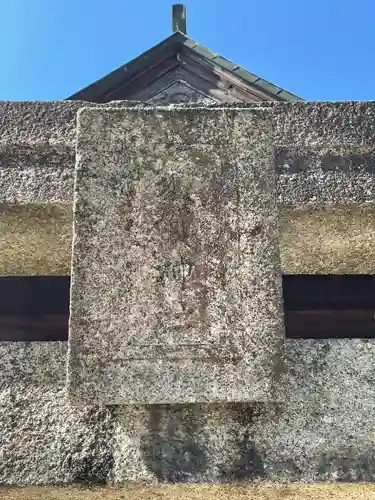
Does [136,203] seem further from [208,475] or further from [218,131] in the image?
[208,475]

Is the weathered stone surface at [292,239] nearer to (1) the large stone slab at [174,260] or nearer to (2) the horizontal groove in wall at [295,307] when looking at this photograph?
(1) the large stone slab at [174,260]

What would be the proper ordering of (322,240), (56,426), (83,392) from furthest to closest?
(322,240), (56,426), (83,392)

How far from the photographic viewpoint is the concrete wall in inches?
38.6

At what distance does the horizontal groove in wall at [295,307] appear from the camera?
6.44 feet

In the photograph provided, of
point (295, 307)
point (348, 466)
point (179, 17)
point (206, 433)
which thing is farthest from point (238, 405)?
point (179, 17)

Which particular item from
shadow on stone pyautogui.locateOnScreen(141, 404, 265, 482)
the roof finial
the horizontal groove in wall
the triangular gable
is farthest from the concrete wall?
the roof finial

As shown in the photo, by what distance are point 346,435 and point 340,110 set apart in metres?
0.68

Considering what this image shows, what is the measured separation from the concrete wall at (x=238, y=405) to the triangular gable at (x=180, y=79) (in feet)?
7.53

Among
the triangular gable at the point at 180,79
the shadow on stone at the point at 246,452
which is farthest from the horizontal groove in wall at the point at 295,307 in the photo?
the triangular gable at the point at 180,79

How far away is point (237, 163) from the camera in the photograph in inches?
39.6

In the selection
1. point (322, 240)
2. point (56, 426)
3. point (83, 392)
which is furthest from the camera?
point (322, 240)

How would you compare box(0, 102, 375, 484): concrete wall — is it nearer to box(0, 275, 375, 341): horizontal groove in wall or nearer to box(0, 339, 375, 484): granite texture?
box(0, 339, 375, 484): granite texture

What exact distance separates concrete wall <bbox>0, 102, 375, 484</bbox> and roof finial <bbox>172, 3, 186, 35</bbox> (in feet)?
11.7

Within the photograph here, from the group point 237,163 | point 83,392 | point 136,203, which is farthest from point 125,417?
point 237,163
